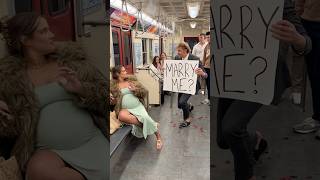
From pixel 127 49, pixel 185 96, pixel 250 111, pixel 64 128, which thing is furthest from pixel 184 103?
pixel 64 128

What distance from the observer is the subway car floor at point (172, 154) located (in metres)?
1.04

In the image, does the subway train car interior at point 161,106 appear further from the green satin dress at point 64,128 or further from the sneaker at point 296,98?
the sneaker at point 296,98

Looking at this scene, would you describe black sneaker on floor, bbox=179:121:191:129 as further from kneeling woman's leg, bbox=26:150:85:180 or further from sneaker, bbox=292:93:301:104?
kneeling woman's leg, bbox=26:150:85:180

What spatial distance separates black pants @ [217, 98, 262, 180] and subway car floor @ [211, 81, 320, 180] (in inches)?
0.8

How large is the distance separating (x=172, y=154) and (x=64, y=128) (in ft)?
1.74

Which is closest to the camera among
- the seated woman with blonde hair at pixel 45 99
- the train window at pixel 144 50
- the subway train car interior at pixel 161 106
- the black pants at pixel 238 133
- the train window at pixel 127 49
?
the seated woman with blonde hair at pixel 45 99

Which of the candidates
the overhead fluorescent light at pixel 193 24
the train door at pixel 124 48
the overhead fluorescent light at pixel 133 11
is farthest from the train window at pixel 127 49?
the overhead fluorescent light at pixel 193 24

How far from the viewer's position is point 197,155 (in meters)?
1.08

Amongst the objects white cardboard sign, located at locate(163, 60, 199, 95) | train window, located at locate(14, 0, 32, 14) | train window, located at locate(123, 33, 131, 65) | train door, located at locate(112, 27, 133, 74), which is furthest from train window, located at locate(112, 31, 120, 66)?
white cardboard sign, located at locate(163, 60, 199, 95)

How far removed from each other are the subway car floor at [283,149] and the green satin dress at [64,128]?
0.34 metres

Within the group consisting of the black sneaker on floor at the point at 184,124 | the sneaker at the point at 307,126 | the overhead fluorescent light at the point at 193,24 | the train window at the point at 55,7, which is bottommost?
the black sneaker on floor at the point at 184,124

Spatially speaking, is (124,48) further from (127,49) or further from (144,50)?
(144,50)

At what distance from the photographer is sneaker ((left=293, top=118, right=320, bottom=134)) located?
0.79m

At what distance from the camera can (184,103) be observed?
1.27 metres
